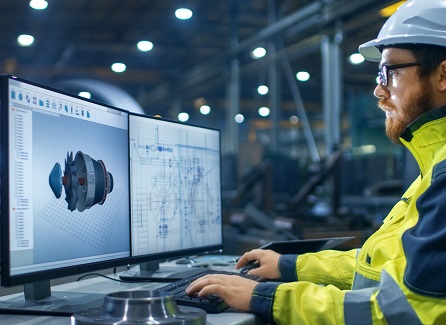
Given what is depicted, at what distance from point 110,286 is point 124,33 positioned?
8722mm

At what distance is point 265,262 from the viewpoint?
1.73 metres

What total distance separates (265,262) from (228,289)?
1.49 ft

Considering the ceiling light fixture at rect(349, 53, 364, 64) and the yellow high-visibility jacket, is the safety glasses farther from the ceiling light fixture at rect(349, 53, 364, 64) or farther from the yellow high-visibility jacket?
the ceiling light fixture at rect(349, 53, 364, 64)

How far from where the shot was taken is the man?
1.11 meters

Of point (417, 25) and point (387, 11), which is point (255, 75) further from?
point (417, 25)

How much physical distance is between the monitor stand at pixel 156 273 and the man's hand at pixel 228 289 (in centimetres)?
45

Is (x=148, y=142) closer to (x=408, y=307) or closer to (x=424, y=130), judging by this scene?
(x=424, y=130)

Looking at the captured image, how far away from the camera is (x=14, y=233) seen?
1.21m

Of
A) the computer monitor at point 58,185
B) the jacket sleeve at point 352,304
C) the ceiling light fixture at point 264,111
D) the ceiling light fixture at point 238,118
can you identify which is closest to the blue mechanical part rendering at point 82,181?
the computer monitor at point 58,185

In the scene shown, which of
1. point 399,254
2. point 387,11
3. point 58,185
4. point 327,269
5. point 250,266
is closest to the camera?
point 399,254

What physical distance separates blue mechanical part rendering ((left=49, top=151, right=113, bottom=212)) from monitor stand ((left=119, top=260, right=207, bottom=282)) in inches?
13.8

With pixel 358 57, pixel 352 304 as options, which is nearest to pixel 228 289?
pixel 352 304

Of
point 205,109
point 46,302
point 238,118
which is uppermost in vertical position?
point 205,109

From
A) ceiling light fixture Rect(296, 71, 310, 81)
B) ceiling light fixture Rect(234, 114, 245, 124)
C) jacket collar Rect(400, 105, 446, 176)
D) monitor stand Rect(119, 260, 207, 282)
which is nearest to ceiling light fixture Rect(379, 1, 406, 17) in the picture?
Answer: ceiling light fixture Rect(296, 71, 310, 81)
